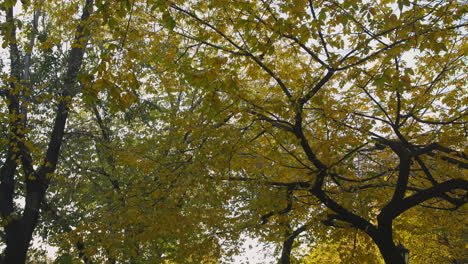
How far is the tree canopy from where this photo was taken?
561 centimetres

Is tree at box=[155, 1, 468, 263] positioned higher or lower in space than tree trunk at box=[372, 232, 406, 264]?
higher

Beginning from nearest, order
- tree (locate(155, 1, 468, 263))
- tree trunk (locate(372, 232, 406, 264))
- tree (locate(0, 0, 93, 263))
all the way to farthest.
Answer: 1. tree (locate(155, 1, 468, 263))
2. tree trunk (locate(372, 232, 406, 264))
3. tree (locate(0, 0, 93, 263))

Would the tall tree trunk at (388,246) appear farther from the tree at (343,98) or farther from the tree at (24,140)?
the tree at (24,140)

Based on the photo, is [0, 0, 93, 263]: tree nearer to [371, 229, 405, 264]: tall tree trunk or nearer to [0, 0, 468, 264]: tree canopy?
[0, 0, 468, 264]: tree canopy

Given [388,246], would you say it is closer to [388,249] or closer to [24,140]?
[388,249]

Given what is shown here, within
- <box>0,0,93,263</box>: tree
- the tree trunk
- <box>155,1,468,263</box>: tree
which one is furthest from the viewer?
<box>0,0,93,263</box>: tree

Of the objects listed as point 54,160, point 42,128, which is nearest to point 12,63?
point 42,128

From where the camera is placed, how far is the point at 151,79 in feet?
30.1

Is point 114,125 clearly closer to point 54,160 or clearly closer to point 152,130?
point 152,130

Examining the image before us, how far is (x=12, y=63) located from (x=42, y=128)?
1681mm

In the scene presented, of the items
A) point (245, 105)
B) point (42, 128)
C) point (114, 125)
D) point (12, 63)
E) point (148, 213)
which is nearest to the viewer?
point (245, 105)

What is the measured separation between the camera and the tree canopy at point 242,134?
5609mm

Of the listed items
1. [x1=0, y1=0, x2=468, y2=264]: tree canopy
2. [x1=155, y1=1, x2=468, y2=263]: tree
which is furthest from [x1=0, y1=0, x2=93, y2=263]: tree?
[x1=155, y1=1, x2=468, y2=263]: tree

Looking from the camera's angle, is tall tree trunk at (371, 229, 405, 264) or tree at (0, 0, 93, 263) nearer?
tall tree trunk at (371, 229, 405, 264)
